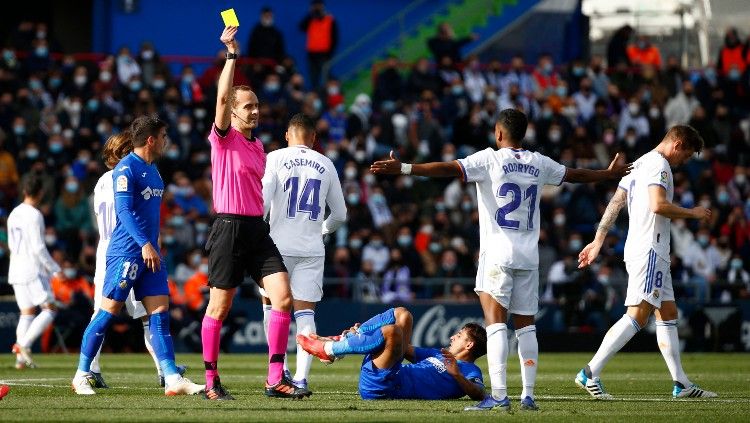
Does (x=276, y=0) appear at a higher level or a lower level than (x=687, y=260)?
higher

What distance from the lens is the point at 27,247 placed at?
17844mm

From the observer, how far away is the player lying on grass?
446 inches

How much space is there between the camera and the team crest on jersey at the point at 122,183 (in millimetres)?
11758

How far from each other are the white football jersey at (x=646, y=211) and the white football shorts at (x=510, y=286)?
221cm

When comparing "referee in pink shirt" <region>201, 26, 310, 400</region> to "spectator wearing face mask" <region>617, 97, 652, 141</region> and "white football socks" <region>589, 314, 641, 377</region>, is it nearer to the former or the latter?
"white football socks" <region>589, 314, 641, 377</region>

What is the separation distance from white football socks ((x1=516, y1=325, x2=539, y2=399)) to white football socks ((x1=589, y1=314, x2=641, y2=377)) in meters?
1.71

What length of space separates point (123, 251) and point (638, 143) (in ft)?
70.7

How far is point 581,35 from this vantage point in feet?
119

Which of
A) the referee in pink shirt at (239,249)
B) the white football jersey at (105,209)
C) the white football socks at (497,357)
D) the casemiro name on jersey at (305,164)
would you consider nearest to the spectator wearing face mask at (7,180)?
the white football jersey at (105,209)

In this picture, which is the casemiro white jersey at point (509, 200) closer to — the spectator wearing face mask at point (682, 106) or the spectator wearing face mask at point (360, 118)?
the spectator wearing face mask at point (360, 118)

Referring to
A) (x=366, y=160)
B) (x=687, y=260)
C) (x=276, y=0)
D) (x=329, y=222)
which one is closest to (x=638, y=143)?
(x=687, y=260)

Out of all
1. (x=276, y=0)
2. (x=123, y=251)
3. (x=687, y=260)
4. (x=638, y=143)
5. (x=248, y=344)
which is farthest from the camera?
(x=276, y=0)

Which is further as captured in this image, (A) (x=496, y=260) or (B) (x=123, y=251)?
(B) (x=123, y=251)

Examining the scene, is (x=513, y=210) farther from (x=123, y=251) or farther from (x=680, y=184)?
(x=680, y=184)
